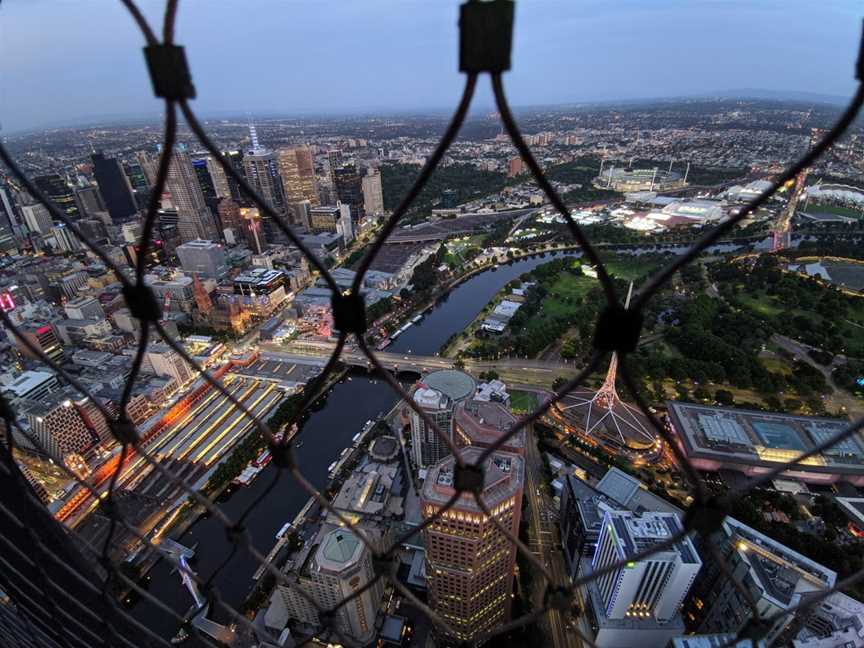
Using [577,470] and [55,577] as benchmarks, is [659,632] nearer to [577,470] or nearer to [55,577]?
[577,470]

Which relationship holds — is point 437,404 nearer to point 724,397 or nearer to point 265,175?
point 724,397

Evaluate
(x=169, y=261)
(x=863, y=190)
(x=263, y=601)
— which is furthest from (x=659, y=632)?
(x=863, y=190)

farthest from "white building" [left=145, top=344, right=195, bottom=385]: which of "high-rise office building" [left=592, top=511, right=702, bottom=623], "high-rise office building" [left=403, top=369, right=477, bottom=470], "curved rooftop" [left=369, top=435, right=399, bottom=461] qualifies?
"high-rise office building" [left=592, top=511, right=702, bottom=623]

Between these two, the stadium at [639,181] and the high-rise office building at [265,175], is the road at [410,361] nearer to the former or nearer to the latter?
the high-rise office building at [265,175]

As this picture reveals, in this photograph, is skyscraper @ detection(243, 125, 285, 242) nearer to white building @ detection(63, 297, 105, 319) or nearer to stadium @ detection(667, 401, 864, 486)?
white building @ detection(63, 297, 105, 319)

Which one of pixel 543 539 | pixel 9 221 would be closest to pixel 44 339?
pixel 543 539
